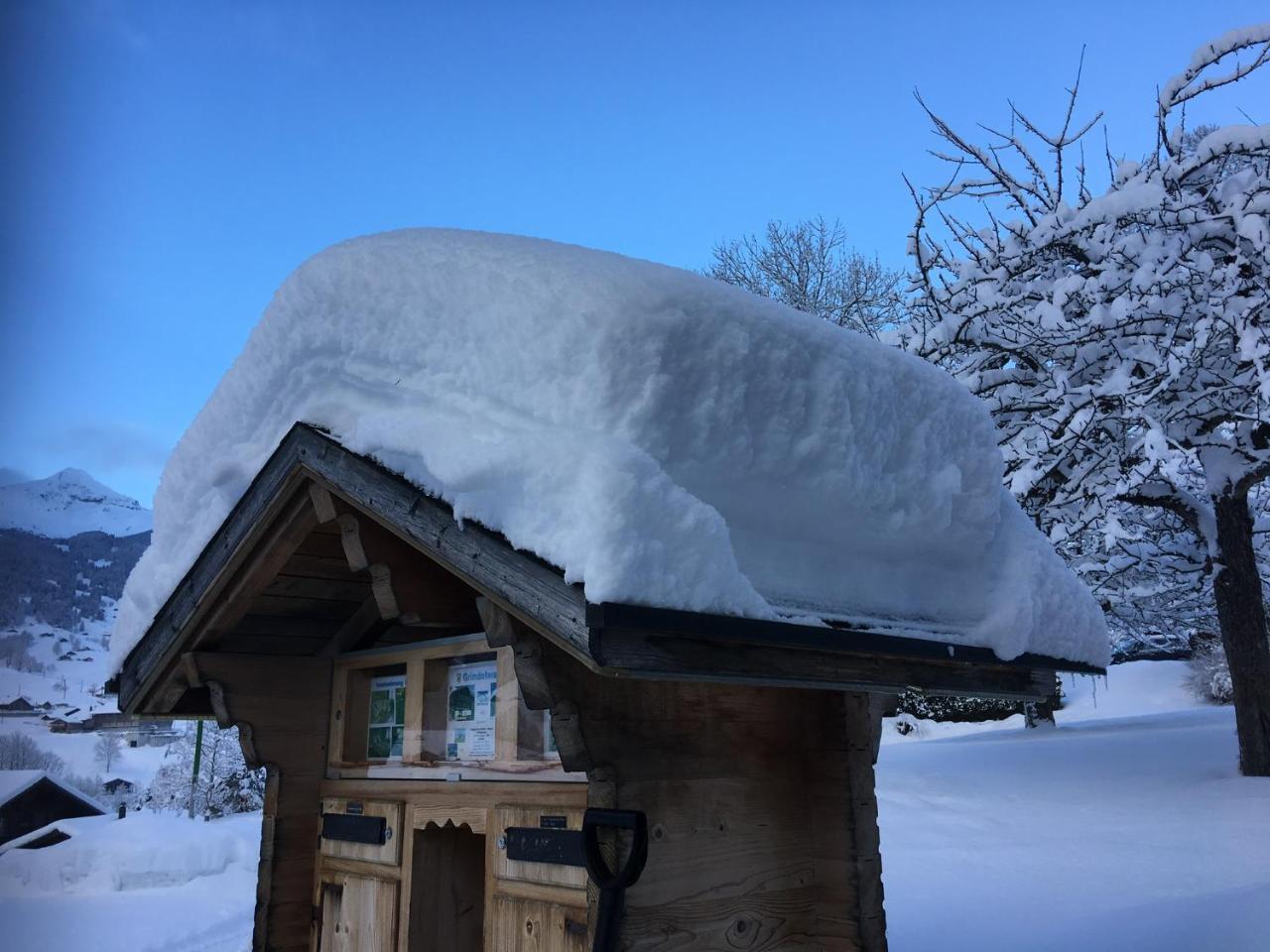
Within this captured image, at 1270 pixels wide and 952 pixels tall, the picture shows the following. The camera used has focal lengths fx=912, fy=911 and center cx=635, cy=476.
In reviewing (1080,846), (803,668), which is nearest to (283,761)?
(803,668)

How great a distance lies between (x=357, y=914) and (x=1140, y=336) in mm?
8155

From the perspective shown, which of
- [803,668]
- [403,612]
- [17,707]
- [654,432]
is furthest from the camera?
[403,612]

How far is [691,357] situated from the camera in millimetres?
2346

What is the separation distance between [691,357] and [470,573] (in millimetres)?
779

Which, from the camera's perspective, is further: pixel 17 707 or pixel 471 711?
pixel 471 711

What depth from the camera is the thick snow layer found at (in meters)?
2.02

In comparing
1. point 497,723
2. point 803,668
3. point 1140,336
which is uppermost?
point 1140,336

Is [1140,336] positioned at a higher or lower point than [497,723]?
higher

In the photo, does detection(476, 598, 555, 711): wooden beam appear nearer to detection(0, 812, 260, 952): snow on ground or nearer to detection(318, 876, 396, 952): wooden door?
detection(318, 876, 396, 952): wooden door

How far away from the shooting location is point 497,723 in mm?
3135

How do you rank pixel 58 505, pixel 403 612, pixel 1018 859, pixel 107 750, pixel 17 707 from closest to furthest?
pixel 17 707 < pixel 58 505 < pixel 403 612 < pixel 107 750 < pixel 1018 859

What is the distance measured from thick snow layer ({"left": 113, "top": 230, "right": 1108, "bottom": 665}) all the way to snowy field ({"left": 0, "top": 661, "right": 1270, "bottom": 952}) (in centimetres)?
111

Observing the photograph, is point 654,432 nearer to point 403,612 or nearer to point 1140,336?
point 403,612

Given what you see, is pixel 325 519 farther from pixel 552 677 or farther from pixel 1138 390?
pixel 1138 390
